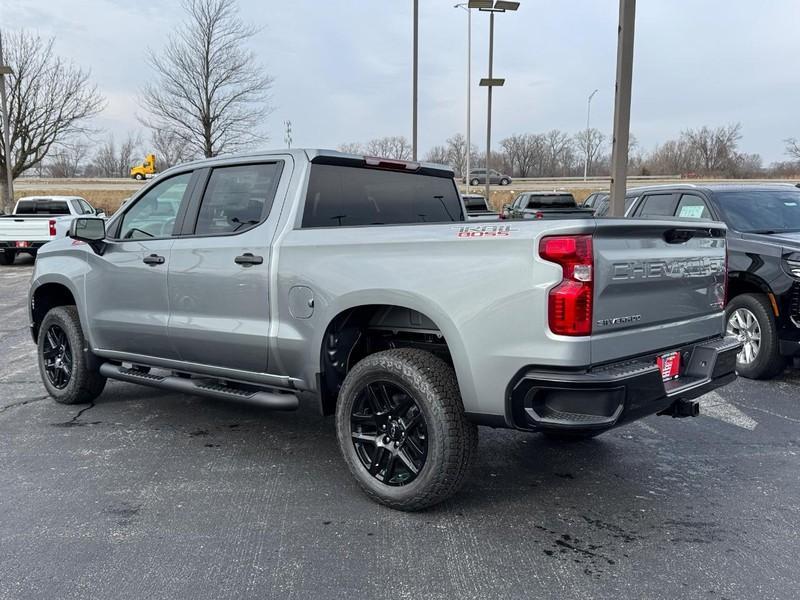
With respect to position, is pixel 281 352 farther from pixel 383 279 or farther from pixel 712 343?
pixel 712 343

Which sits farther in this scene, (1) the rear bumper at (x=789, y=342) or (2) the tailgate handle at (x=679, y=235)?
(1) the rear bumper at (x=789, y=342)

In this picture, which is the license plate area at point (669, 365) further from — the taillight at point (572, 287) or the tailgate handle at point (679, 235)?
the taillight at point (572, 287)

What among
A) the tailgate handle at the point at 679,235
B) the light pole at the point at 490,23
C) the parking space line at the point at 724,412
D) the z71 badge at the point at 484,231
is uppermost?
the light pole at the point at 490,23

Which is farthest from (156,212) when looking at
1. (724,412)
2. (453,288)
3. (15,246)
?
(15,246)

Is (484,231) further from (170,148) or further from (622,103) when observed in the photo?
(170,148)

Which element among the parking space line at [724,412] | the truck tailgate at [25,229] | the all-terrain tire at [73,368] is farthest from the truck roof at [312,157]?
the truck tailgate at [25,229]

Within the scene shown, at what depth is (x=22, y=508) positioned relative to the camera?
3703 mm

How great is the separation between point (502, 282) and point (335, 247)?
3.57 ft

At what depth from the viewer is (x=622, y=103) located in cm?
775

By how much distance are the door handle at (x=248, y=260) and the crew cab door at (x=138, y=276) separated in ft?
2.59

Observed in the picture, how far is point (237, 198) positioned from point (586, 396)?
8.83ft

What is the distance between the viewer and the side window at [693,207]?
289 inches

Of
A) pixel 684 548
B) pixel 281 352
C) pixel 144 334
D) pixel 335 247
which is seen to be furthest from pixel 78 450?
pixel 684 548

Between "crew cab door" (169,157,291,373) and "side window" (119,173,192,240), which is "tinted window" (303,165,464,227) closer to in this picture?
"crew cab door" (169,157,291,373)
